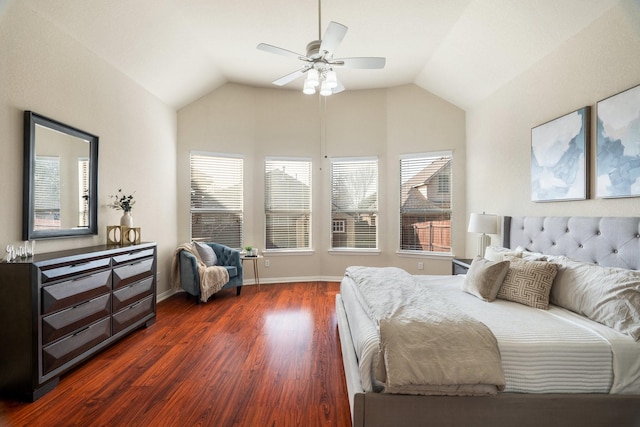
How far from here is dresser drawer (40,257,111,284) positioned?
218 cm

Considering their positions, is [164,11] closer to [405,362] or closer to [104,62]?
[104,62]

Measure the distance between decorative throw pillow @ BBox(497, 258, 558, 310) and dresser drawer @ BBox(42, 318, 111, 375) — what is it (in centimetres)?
333

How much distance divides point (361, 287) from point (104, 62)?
11.7ft

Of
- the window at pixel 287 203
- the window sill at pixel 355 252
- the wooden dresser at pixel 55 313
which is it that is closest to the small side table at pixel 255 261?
the window at pixel 287 203

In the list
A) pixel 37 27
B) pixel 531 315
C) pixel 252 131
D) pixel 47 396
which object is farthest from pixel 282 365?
pixel 252 131

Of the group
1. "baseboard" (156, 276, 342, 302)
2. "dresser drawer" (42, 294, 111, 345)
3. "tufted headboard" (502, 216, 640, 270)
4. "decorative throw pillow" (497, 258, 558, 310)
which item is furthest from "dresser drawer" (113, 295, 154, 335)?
"tufted headboard" (502, 216, 640, 270)

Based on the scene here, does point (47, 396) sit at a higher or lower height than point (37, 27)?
lower

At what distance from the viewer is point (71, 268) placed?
2402 millimetres

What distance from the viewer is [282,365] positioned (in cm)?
260

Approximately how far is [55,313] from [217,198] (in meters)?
3.09

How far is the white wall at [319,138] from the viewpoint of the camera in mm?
5148

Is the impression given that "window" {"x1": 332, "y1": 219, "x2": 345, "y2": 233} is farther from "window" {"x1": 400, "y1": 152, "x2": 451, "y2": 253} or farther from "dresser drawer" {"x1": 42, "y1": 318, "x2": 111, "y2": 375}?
"dresser drawer" {"x1": 42, "y1": 318, "x2": 111, "y2": 375}

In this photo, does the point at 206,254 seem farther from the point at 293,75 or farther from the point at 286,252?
the point at 293,75

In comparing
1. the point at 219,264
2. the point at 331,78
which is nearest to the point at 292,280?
the point at 219,264
